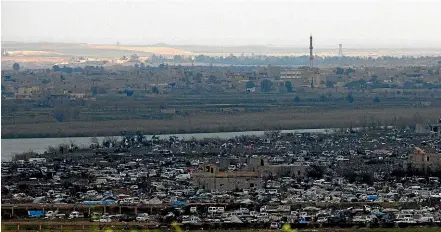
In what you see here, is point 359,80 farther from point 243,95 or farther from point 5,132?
point 5,132

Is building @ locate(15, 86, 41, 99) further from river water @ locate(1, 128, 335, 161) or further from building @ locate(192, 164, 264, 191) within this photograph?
building @ locate(192, 164, 264, 191)

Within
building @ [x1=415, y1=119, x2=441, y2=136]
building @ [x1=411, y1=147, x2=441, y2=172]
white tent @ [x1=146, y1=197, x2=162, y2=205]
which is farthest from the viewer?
building @ [x1=415, y1=119, x2=441, y2=136]

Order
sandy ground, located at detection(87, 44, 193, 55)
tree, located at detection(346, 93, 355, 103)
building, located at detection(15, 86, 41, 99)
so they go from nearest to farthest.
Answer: building, located at detection(15, 86, 41, 99) < tree, located at detection(346, 93, 355, 103) < sandy ground, located at detection(87, 44, 193, 55)

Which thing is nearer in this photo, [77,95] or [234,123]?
[234,123]

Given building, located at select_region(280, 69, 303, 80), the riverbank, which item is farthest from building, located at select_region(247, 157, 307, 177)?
building, located at select_region(280, 69, 303, 80)

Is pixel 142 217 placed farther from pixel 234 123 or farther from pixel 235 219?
pixel 234 123

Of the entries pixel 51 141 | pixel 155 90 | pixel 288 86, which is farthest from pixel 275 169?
pixel 288 86
